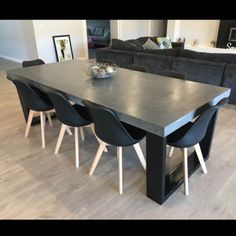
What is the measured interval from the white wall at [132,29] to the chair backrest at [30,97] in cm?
522

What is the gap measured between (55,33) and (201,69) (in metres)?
3.99

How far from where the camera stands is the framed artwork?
19.5 feet

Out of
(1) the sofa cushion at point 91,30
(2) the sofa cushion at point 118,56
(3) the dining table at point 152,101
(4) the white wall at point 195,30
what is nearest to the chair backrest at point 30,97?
(3) the dining table at point 152,101

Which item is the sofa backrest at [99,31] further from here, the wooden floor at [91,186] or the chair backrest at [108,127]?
the chair backrest at [108,127]

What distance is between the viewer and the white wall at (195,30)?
702 cm

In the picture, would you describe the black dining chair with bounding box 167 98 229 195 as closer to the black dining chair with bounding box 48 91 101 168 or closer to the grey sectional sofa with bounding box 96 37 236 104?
the black dining chair with bounding box 48 91 101 168

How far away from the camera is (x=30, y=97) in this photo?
95.2 inches

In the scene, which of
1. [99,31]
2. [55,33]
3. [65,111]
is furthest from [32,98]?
[99,31]

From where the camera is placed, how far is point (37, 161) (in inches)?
91.8

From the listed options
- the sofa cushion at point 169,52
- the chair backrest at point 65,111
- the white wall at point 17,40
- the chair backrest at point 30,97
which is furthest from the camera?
the white wall at point 17,40

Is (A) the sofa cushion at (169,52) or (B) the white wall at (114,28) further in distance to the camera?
(B) the white wall at (114,28)
